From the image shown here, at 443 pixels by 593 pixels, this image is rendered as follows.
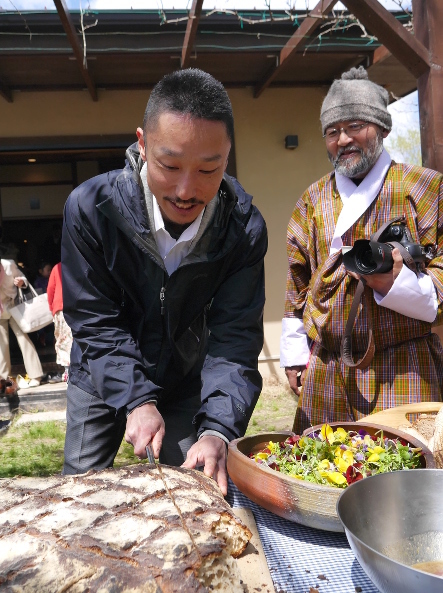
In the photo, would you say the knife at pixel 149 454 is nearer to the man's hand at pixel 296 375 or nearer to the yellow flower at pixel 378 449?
the yellow flower at pixel 378 449

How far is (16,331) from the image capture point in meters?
7.65

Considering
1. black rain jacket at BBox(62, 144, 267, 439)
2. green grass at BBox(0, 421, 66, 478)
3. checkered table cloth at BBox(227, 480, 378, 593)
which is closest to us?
checkered table cloth at BBox(227, 480, 378, 593)

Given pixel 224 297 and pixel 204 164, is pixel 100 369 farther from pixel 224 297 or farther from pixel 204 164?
pixel 204 164

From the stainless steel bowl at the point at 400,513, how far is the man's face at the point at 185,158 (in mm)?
987

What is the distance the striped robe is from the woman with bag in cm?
556

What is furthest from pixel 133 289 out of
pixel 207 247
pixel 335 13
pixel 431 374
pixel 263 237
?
pixel 335 13

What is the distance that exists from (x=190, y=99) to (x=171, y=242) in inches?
23.3

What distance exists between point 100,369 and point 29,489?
2.15ft

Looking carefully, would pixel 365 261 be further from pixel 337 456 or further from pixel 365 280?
pixel 337 456

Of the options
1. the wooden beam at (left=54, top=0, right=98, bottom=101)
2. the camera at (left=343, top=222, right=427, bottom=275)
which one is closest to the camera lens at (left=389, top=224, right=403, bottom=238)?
the camera at (left=343, top=222, right=427, bottom=275)

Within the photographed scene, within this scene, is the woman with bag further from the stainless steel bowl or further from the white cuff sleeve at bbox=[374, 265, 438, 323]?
the stainless steel bowl

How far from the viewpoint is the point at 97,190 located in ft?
7.02

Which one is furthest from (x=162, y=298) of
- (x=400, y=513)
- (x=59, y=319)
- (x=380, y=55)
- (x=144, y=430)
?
(x=59, y=319)

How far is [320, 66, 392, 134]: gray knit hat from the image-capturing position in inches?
103
